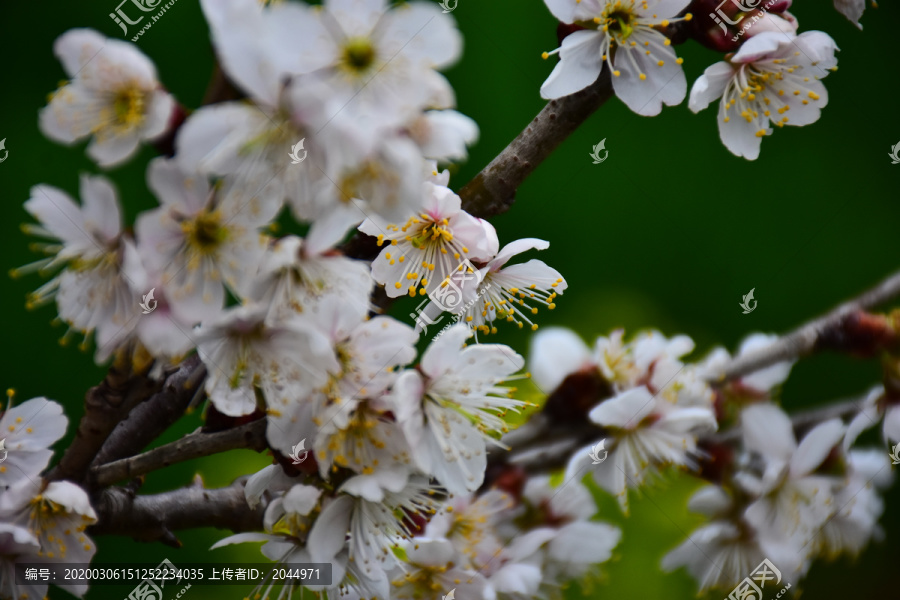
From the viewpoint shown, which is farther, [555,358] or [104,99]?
[555,358]

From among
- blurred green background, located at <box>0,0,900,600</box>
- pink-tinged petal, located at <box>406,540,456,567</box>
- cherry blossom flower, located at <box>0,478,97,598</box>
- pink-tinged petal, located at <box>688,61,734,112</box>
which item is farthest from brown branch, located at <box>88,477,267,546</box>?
blurred green background, located at <box>0,0,900,600</box>

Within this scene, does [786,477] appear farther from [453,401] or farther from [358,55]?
[358,55]

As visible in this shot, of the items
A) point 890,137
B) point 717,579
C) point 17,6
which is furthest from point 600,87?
point 890,137

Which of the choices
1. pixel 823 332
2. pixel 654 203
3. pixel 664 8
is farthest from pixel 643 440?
pixel 654 203

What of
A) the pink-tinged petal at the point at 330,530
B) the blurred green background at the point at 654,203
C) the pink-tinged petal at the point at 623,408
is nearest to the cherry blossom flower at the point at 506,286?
the pink-tinged petal at the point at 623,408

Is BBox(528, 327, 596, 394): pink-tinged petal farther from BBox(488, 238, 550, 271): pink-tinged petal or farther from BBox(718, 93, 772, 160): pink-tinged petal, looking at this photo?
BBox(718, 93, 772, 160): pink-tinged petal

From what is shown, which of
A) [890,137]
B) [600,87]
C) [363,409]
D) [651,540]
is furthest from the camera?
[890,137]

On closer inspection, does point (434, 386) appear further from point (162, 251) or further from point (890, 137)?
point (890, 137)
